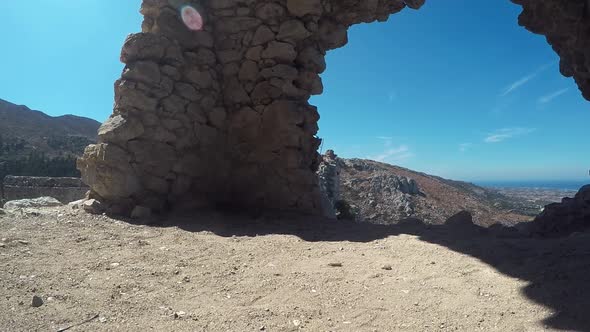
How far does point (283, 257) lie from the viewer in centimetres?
402

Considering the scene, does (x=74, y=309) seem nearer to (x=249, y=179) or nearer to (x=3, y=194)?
(x=249, y=179)

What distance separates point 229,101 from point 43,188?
34.3 feet

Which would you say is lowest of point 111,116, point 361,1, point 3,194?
point 3,194

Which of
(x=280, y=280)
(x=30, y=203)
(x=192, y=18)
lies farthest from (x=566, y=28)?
(x=30, y=203)

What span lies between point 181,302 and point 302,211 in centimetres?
367

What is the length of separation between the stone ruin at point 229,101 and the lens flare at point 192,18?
0.25 ft

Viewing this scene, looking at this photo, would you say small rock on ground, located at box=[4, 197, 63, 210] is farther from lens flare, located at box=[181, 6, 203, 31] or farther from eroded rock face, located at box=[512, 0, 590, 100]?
eroded rock face, located at box=[512, 0, 590, 100]

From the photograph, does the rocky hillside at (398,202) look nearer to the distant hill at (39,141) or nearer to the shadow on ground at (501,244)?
the shadow on ground at (501,244)

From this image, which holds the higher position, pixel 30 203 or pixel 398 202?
pixel 30 203

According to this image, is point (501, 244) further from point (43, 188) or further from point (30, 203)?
point (43, 188)

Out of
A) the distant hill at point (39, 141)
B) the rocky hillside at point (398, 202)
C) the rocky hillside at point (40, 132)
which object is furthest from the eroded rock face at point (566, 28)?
the rocky hillside at point (40, 132)

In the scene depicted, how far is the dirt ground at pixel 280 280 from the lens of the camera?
99.0 inches

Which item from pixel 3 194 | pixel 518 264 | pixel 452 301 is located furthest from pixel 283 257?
pixel 3 194

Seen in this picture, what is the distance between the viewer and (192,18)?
6688mm
